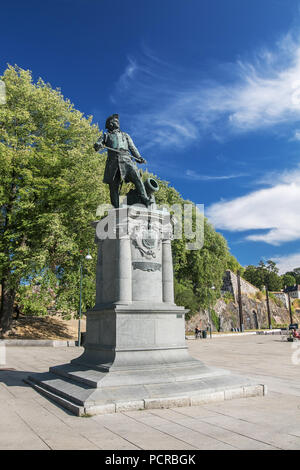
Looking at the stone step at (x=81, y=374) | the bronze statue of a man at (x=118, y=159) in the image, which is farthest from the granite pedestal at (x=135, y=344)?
the bronze statue of a man at (x=118, y=159)

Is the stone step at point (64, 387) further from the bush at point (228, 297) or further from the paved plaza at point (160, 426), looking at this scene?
the bush at point (228, 297)

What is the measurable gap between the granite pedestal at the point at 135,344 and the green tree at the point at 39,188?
12.6m

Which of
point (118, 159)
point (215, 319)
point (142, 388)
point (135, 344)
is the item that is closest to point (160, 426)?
point (142, 388)

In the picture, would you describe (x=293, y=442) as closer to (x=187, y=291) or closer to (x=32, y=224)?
(x=32, y=224)

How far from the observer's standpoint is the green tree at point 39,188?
21.2 meters

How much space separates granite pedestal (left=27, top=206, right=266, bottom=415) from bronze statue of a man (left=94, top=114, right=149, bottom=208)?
0.91 meters

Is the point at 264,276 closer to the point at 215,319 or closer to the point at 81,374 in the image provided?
the point at 215,319

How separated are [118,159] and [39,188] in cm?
1427

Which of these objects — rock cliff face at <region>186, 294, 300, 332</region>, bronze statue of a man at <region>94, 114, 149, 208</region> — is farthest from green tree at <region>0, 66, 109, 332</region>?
rock cliff face at <region>186, 294, 300, 332</region>

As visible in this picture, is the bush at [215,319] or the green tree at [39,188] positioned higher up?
the green tree at [39,188]

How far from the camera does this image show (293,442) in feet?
14.7

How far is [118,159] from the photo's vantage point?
951 cm
